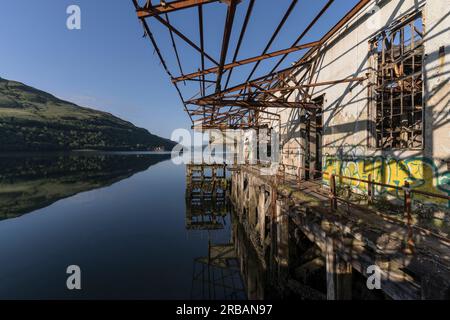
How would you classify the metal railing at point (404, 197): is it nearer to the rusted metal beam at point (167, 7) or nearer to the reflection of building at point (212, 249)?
the rusted metal beam at point (167, 7)

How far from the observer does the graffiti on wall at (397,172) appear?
6441mm

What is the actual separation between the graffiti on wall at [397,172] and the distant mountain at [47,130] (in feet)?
477

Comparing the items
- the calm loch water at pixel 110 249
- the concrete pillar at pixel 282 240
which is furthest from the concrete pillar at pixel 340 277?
the calm loch water at pixel 110 249

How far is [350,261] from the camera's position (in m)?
4.88

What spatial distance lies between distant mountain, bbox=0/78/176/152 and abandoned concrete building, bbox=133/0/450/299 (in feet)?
468

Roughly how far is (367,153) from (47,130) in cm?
16207

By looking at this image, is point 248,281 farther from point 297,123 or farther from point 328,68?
point 328,68

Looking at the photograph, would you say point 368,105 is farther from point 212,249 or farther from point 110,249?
point 110,249

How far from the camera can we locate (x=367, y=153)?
8.92 metres

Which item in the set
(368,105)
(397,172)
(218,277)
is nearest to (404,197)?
(397,172)

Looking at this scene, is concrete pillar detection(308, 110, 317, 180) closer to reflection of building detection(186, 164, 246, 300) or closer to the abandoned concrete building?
the abandoned concrete building

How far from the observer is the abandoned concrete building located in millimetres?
4445

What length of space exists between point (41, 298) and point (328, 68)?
1961 centimetres
